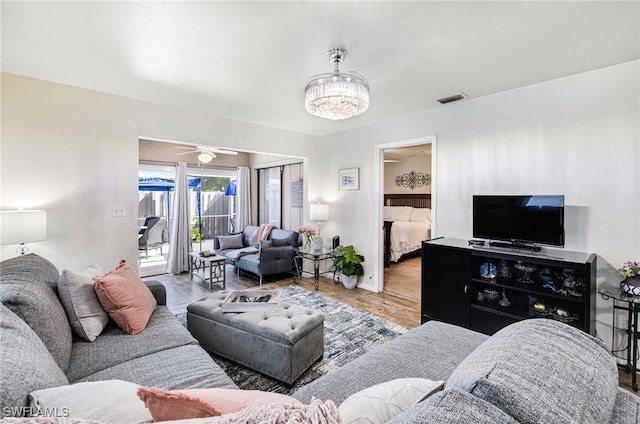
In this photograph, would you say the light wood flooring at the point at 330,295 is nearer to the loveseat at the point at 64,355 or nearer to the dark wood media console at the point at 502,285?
the dark wood media console at the point at 502,285

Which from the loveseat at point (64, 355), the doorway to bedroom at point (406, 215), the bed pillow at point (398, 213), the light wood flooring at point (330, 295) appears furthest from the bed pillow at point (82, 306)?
the bed pillow at point (398, 213)

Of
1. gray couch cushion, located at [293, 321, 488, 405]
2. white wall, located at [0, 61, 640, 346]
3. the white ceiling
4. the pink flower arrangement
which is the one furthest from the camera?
white wall, located at [0, 61, 640, 346]

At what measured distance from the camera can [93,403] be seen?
0.81 metres

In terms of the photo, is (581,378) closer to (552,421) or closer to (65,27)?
(552,421)

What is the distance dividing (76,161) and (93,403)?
296cm

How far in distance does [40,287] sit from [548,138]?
4117 millimetres

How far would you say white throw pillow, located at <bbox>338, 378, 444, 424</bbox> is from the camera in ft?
2.49

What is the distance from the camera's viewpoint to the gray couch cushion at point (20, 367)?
0.74 meters

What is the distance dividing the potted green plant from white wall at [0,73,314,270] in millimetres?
2731

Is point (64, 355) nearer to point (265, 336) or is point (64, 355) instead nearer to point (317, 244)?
point (265, 336)

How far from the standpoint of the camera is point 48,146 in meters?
2.73

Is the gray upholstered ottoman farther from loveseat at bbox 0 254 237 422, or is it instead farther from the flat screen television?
the flat screen television

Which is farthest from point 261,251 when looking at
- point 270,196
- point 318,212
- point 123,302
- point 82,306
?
point 82,306

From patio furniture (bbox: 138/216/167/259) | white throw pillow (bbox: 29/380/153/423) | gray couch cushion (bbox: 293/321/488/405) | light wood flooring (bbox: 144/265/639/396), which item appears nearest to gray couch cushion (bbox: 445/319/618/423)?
gray couch cushion (bbox: 293/321/488/405)
